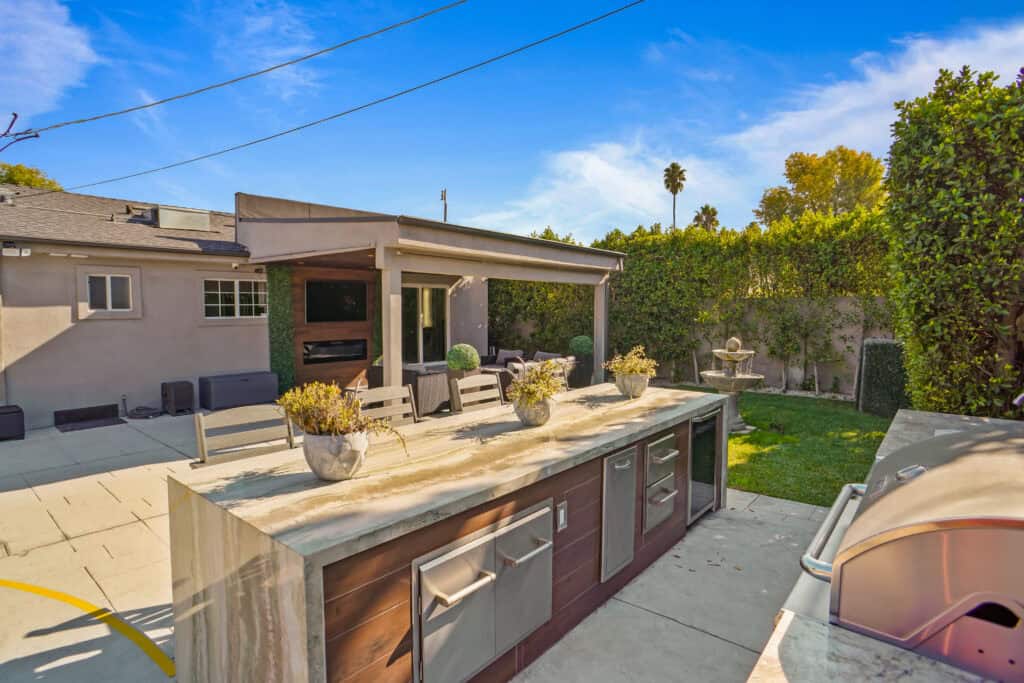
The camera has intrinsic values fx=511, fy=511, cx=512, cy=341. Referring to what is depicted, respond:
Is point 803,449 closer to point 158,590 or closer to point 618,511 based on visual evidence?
point 618,511

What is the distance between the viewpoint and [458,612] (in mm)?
2035

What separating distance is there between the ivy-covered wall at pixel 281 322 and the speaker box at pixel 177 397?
155cm

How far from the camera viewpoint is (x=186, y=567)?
2088 millimetres

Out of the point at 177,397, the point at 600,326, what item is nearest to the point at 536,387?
the point at 177,397

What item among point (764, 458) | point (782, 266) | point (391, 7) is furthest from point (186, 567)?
point (782, 266)

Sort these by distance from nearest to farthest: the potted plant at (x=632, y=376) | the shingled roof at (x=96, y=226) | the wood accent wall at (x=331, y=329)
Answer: the potted plant at (x=632, y=376)
the shingled roof at (x=96, y=226)
the wood accent wall at (x=331, y=329)

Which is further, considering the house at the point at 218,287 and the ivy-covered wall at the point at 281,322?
the ivy-covered wall at the point at 281,322

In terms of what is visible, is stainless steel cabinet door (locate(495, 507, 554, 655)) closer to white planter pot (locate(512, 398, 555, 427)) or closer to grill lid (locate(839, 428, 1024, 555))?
white planter pot (locate(512, 398, 555, 427))

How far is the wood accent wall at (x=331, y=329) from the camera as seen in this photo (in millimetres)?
9984

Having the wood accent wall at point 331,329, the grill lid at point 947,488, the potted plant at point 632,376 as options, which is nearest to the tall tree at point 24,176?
the wood accent wall at point 331,329

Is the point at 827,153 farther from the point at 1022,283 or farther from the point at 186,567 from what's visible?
the point at 186,567

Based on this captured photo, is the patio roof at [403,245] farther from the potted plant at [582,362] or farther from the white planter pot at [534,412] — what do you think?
the white planter pot at [534,412]

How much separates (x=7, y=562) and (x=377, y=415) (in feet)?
9.47

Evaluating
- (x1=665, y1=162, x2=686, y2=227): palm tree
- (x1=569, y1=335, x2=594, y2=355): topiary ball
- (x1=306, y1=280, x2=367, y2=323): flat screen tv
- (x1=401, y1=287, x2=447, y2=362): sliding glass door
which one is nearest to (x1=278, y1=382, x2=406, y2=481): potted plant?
(x1=306, y1=280, x2=367, y2=323): flat screen tv
